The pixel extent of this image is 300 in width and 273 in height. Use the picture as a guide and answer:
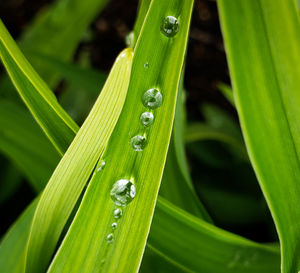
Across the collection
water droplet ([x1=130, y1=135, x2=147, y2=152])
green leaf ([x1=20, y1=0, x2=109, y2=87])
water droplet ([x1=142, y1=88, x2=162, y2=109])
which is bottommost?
green leaf ([x1=20, y1=0, x2=109, y2=87])

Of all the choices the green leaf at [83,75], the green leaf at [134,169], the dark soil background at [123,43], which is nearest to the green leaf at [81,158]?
the green leaf at [134,169]

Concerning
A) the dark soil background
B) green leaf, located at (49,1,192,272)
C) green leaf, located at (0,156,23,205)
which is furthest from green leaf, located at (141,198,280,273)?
the dark soil background

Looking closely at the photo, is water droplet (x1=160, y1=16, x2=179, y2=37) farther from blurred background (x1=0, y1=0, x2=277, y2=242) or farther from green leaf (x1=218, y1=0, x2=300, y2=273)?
blurred background (x1=0, y1=0, x2=277, y2=242)

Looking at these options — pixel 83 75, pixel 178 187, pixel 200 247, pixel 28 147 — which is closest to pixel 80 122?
pixel 83 75

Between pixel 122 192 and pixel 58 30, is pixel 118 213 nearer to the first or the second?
pixel 122 192

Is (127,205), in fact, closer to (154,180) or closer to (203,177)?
(154,180)

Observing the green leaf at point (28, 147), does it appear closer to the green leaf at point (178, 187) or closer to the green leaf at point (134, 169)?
the green leaf at point (178, 187)
